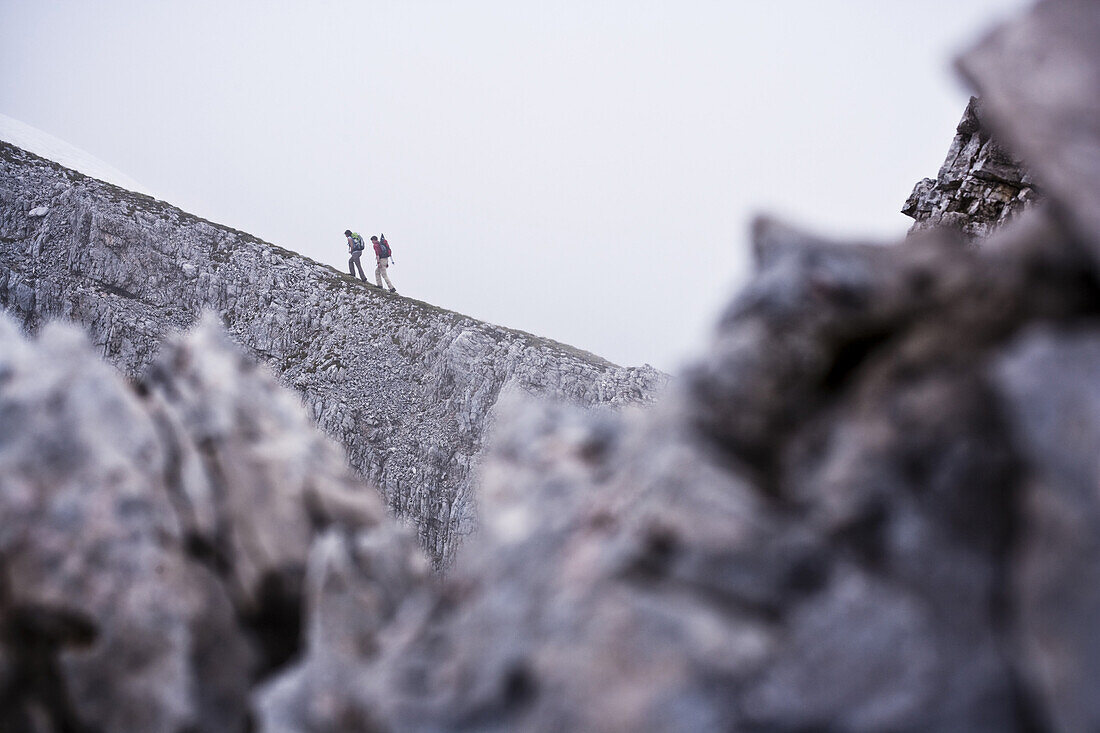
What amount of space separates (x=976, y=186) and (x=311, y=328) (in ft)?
146

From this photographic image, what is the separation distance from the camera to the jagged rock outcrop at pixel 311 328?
4334 cm

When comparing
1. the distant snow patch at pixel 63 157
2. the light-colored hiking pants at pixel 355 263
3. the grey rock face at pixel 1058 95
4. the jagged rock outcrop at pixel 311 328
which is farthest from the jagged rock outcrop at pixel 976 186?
the distant snow patch at pixel 63 157

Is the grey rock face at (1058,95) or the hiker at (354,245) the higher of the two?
the hiker at (354,245)

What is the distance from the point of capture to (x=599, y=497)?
23.6 feet

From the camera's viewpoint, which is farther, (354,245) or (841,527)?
Answer: (354,245)

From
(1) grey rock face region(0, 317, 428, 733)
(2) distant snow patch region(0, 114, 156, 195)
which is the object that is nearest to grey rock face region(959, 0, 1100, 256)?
(1) grey rock face region(0, 317, 428, 733)

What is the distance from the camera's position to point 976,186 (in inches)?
847

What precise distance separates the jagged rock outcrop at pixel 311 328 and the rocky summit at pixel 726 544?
1280 inches

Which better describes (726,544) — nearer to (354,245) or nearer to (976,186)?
(976,186)

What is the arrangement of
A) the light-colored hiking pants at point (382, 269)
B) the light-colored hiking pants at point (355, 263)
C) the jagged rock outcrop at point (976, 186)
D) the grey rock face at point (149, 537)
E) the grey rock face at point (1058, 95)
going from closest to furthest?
the grey rock face at point (1058, 95) < the grey rock face at point (149, 537) < the jagged rock outcrop at point (976, 186) < the light-colored hiking pants at point (355, 263) < the light-colored hiking pants at point (382, 269)

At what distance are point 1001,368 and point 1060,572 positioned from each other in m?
1.90

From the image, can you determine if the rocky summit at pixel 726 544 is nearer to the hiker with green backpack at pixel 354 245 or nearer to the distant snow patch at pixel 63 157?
the hiker with green backpack at pixel 354 245

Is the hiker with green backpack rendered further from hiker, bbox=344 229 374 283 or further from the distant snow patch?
the distant snow patch

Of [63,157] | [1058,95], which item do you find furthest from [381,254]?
[63,157]
